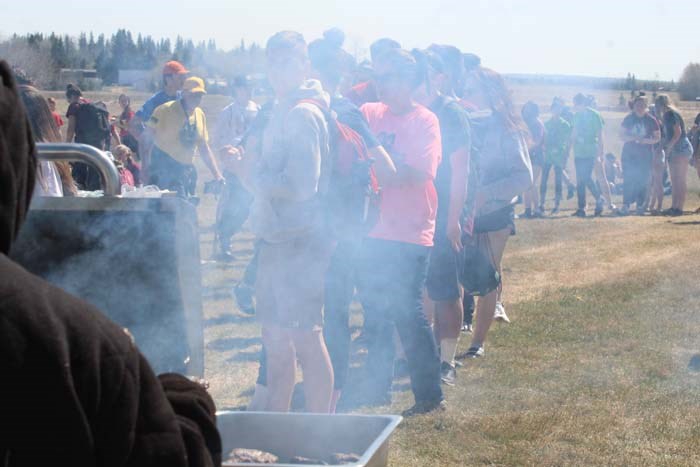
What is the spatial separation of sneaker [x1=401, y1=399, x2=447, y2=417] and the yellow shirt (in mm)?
3810

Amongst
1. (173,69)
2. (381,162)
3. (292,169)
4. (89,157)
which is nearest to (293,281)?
(292,169)

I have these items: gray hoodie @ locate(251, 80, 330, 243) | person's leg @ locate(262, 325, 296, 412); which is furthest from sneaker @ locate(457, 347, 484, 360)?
gray hoodie @ locate(251, 80, 330, 243)

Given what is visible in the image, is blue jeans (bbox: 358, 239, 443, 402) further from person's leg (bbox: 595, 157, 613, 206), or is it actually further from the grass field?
person's leg (bbox: 595, 157, 613, 206)

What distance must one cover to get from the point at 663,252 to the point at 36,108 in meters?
7.77

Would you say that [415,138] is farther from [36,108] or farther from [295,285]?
[36,108]

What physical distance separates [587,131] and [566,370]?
334 inches

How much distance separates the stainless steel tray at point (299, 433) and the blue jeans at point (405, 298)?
2.35 metres

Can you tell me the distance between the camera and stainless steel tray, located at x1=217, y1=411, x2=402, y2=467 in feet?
7.45

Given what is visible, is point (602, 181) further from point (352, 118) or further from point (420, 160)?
point (352, 118)

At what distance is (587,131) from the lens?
13.6 metres

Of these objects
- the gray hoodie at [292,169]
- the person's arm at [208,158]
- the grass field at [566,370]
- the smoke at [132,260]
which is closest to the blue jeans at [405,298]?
the grass field at [566,370]

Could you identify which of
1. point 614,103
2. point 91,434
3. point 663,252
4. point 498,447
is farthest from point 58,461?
point 614,103

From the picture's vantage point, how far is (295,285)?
3.84 m

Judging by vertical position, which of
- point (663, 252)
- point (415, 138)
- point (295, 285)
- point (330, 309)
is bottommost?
point (663, 252)
